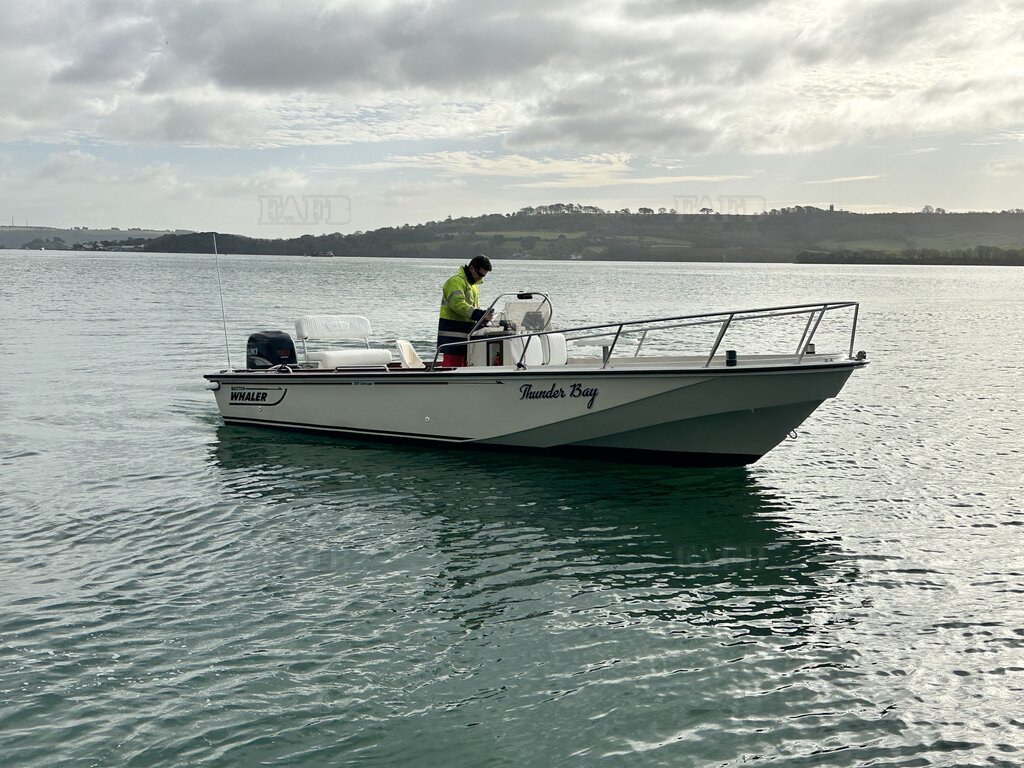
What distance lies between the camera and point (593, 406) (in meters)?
10.9

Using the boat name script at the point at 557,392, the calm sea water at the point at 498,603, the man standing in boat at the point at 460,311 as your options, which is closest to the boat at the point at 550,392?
the boat name script at the point at 557,392

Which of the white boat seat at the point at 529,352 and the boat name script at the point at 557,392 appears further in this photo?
the white boat seat at the point at 529,352

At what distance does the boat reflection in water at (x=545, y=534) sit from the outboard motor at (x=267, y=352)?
1.75 m

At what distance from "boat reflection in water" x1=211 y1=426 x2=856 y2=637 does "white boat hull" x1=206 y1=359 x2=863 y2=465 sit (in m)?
0.36

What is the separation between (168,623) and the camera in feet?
21.5

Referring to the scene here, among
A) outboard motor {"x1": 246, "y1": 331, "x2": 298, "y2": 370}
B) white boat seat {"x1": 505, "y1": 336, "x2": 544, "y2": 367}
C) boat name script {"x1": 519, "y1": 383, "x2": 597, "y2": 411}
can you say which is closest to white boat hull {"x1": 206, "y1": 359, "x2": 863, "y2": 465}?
boat name script {"x1": 519, "y1": 383, "x2": 597, "y2": 411}

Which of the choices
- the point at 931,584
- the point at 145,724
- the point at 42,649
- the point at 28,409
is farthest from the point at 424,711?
the point at 28,409

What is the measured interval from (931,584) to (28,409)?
14431 millimetres

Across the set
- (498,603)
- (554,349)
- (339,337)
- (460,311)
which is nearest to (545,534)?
(498,603)

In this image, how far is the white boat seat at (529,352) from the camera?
1155 cm

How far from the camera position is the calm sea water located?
16.9 feet

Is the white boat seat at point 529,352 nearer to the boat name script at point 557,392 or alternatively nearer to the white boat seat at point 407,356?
the boat name script at point 557,392

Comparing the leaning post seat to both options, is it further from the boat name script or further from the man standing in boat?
the boat name script

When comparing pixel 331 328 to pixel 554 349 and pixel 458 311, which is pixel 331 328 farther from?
pixel 554 349
